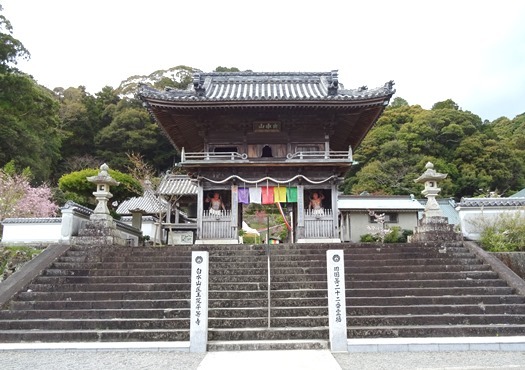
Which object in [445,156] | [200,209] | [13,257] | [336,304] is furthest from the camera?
[445,156]

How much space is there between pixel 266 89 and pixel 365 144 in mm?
27442

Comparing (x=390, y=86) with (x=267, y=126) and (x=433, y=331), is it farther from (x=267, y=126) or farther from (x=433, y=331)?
(x=433, y=331)

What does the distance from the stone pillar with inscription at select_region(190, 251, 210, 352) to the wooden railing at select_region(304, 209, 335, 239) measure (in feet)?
26.0

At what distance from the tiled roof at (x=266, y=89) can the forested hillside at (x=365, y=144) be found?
16.4m

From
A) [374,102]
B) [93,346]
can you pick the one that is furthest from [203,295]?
[374,102]

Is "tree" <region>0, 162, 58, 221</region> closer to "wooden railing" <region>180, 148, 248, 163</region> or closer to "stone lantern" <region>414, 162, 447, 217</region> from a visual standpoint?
"wooden railing" <region>180, 148, 248, 163</region>

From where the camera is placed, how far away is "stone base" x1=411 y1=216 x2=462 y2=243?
1139cm

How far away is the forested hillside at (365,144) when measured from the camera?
98.5ft

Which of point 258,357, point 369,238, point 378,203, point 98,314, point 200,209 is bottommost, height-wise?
point 258,357

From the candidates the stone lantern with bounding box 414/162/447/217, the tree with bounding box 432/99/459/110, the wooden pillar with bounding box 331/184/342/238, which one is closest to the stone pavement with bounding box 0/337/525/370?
the stone lantern with bounding box 414/162/447/217

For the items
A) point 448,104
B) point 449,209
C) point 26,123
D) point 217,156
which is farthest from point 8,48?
point 448,104

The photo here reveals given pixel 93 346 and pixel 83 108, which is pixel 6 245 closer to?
pixel 93 346

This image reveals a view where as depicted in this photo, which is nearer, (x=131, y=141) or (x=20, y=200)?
(x=20, y=200)

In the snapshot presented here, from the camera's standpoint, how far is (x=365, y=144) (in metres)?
42.0
